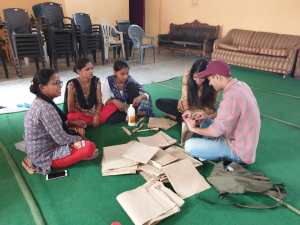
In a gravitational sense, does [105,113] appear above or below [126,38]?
below

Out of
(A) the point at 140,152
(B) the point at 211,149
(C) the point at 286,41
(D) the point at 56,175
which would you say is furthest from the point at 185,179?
(C) the point at 286,41

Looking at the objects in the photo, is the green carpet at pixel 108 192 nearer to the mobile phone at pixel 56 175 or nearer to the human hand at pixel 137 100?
the mobile phone at pixel 56 175

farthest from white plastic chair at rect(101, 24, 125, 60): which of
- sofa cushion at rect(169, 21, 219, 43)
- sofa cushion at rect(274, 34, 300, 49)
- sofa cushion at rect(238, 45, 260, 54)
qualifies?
sofa cushion at rect(274, 34, 300, 49)

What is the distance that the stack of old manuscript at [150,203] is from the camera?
61.1 inches

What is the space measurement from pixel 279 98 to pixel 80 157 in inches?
120

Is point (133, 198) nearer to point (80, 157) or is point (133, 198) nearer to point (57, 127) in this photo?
point (80, 157)

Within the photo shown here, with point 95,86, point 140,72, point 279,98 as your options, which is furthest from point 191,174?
Answer: point 140,72

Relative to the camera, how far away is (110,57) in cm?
689

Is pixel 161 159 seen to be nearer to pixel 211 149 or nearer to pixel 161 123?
pixel 211 149

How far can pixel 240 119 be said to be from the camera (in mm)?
1810

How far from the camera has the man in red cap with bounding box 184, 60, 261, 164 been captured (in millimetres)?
1766

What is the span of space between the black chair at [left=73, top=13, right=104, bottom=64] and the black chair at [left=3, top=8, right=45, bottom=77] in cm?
87

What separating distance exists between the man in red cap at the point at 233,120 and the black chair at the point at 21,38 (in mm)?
3916

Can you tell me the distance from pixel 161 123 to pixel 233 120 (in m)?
1.14
